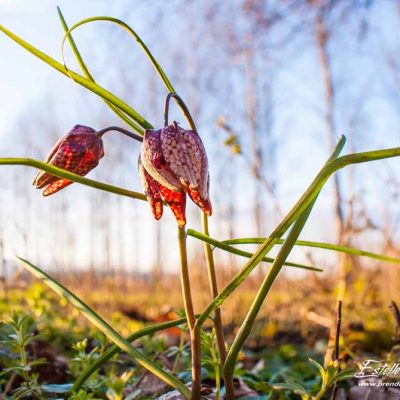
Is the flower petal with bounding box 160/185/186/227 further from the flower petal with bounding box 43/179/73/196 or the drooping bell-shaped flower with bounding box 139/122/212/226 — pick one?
the flower petal with bounding box 43/179/73/196

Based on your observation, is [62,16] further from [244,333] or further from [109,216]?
[109,216]

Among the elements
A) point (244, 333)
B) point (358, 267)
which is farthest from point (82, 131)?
point (358, 267)

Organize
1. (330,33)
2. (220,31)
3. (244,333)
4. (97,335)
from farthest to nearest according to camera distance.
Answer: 1. (220,31)
2. (330,33)
3. (97,335)
4. (244,333)

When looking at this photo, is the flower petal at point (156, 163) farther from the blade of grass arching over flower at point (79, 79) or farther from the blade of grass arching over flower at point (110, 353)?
the blade of grass arching over flower at point (110, 353)

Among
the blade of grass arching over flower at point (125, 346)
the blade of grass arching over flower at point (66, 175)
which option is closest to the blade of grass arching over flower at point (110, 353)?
the blade of grass arching over flower at point (125, 346)

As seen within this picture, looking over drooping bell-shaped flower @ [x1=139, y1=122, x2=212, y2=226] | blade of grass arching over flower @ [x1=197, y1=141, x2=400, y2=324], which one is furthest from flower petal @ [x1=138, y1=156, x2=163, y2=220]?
blade of grass arching over flower @ [x1=197, y1=141, x2=400, y2=324]

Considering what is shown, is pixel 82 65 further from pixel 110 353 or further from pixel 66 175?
pixel 110 353
